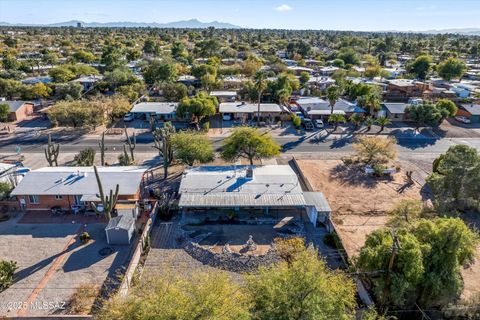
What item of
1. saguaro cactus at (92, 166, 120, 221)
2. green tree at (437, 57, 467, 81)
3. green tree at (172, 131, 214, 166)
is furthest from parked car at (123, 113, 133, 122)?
green tree at (437, 57, 467, 81)

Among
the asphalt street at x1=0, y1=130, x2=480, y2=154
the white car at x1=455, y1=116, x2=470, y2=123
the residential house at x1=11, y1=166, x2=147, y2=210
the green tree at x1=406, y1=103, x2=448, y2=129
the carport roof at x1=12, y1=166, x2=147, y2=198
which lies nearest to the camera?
the residential house at x1=11, y1=166, x2=147, y2=210

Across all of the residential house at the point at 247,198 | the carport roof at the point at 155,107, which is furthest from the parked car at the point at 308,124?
the residential house at the point at 247,198

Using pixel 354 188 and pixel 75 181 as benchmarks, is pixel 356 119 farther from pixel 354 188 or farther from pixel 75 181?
pixel 75 181

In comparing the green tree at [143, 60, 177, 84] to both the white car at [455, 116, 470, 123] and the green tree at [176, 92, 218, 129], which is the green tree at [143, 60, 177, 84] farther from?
the white car at [455, 116, 470, 123]

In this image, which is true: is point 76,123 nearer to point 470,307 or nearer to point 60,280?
point 60,280

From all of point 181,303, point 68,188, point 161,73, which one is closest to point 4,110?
point 161,73

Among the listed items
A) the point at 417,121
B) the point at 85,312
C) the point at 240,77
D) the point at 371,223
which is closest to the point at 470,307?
the point at 371,223
